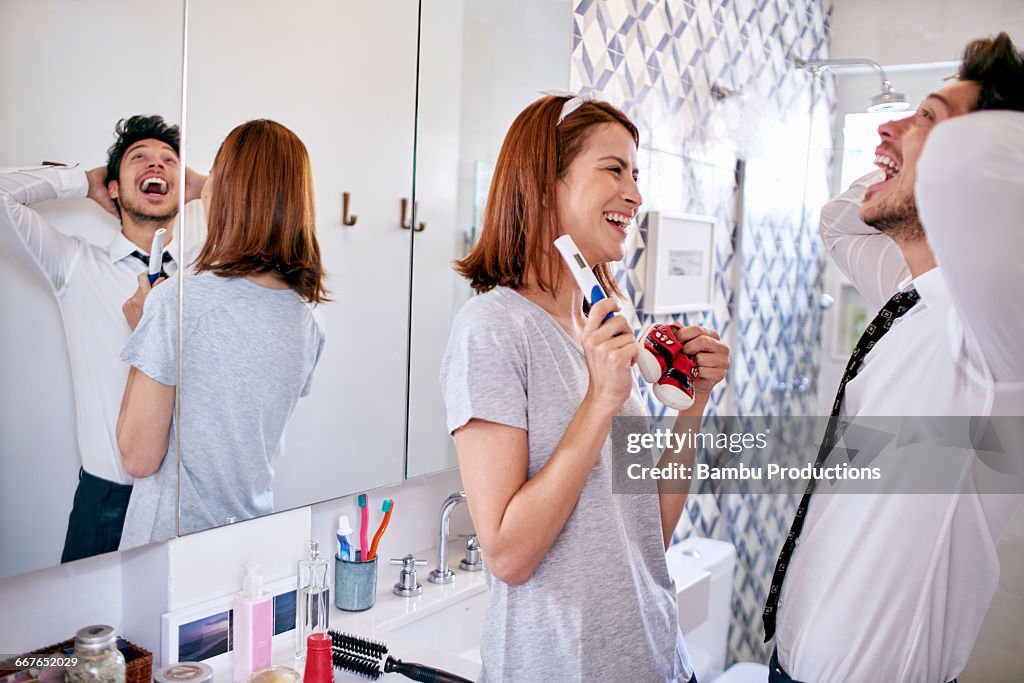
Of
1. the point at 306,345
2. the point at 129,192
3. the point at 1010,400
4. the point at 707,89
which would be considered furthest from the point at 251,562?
the point at 707,89

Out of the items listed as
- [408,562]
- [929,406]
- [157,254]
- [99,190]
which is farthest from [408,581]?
[929,406]

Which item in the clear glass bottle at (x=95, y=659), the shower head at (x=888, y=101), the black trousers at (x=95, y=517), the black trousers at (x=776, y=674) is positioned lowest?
Answer: the clear glass bottle at (x=95, y=659)

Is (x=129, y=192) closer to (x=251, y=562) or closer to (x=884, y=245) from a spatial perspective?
(x=251, y=562)

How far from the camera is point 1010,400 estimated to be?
655 millimetres

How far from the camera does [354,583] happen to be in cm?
140

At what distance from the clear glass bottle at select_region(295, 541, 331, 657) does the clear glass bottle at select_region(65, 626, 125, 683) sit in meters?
0.31

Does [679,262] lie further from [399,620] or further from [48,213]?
[48,213]

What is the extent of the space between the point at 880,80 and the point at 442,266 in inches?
32.8

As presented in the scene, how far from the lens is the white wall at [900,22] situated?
62.7 inches

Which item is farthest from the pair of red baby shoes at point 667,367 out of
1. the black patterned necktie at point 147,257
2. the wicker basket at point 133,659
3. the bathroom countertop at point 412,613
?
the wicker basket at point 133,659

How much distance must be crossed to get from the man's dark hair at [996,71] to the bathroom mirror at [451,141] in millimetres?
1013

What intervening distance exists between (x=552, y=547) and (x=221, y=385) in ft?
1.81

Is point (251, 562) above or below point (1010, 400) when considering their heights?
below

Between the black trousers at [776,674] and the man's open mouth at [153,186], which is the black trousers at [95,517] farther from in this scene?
the black trousers at [776,674]
